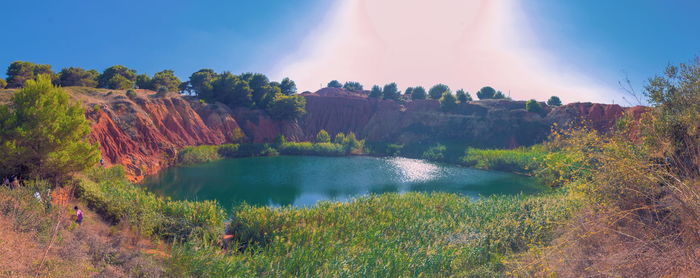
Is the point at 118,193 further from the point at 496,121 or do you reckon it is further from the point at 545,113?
the point at 545,113

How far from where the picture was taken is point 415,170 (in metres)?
38.7

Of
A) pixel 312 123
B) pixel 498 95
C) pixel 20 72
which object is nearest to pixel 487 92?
Result: pixel 498 95

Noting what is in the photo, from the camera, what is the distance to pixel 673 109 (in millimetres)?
10578

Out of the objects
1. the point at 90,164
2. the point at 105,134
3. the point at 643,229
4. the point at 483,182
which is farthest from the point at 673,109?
the point at 105,134

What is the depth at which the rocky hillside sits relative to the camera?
33956mm

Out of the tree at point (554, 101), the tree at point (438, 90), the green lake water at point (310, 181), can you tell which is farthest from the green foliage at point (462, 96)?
the green lake water at point (310, 181)

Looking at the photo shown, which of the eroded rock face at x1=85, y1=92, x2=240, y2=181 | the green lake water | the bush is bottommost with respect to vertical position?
the green lake water

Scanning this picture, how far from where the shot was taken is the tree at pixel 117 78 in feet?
156

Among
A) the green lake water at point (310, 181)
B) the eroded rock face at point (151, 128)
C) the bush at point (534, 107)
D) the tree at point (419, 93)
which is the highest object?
the tree at point (419, 93)

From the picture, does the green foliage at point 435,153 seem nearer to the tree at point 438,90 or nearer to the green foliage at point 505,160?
the green foliage at point 505,160

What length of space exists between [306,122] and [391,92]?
20.7m

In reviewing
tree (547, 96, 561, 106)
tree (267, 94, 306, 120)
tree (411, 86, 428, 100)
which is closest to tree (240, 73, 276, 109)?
tree (267, 94, 306, 120)

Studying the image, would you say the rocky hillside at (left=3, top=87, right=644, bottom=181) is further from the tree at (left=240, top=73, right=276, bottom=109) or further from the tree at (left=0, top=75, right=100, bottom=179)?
the tree at (left=0, top=75, right=100, bottom=179)

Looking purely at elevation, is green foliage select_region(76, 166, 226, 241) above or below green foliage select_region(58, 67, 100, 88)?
below
